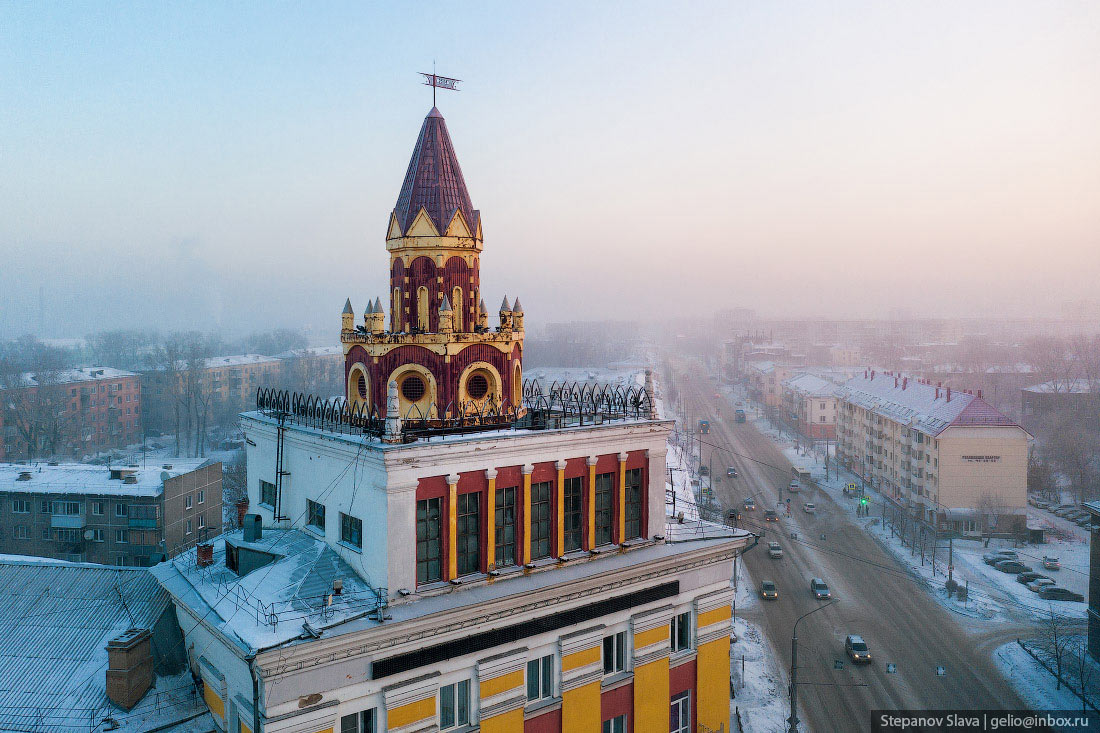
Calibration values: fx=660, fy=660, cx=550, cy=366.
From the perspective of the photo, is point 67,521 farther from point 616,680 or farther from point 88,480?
point 616,680

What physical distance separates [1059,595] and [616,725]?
40804 mm

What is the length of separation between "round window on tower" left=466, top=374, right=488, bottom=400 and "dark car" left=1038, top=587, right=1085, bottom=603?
4501cm

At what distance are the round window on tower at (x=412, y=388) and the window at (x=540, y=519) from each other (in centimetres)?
473

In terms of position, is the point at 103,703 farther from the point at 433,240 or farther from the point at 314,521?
the point at 433,240

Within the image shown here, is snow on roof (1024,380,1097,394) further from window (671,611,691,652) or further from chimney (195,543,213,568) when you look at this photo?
chimney (195,543,213,568)

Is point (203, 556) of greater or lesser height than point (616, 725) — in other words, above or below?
above

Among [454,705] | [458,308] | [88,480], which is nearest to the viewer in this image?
[454,705]

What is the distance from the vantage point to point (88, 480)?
50.0 meters

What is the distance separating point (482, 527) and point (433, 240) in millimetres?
9426

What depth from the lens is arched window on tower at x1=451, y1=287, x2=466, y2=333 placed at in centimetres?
2198

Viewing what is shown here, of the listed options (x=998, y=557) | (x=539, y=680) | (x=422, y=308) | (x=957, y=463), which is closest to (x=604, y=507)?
(x=539, y=680)

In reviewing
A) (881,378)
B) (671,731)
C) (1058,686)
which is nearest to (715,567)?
(671,731)

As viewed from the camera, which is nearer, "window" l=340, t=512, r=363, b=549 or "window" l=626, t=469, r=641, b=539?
"window" l=340, t=512, r=363, b=549

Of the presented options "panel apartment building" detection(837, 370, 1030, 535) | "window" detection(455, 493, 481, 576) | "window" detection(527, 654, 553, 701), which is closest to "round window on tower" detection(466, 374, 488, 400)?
"window" detection(455, 493, 481, 576)
